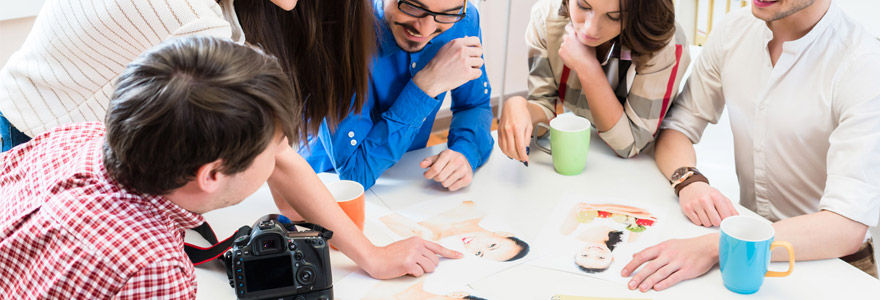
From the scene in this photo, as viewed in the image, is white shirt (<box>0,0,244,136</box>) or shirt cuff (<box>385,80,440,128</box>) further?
shirt cuff (<box>385,80,440,128</box>)

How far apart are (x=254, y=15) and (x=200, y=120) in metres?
0.58

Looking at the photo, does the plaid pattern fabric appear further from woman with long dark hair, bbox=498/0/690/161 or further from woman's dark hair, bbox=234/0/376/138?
woman's dark hair, bbox=234/0/376/138

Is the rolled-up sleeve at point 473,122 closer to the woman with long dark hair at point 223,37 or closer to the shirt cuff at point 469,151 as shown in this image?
the shirt cuff at point 469,151

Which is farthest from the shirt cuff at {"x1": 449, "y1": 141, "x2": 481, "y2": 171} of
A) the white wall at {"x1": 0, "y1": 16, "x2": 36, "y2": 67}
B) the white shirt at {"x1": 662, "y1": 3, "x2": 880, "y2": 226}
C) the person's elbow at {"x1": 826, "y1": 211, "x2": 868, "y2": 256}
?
the white wall at {"x1": 0, "y1": 16, "x2": 36, "y2": 67}

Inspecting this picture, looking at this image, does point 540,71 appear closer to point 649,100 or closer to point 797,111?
point 649,100

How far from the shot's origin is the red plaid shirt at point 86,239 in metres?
0.73

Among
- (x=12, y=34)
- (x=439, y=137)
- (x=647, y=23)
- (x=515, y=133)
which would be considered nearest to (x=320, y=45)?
(x=515, y=133)

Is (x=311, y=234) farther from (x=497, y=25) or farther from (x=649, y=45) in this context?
(x=497, y=25)

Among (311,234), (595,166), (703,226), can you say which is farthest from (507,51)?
(311,234)

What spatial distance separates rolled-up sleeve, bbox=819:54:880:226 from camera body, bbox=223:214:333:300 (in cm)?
86

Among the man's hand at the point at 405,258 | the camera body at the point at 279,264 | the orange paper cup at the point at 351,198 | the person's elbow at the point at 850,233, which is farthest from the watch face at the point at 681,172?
the camera body at the point at 279,264

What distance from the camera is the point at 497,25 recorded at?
3.44 metres

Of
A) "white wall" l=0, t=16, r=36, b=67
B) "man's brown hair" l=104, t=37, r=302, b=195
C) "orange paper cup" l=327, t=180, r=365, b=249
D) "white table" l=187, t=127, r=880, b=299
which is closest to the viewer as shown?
"man's brown hair" l=104, t=37, r=302, b=195

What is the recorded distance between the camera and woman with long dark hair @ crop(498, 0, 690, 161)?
147 cm
